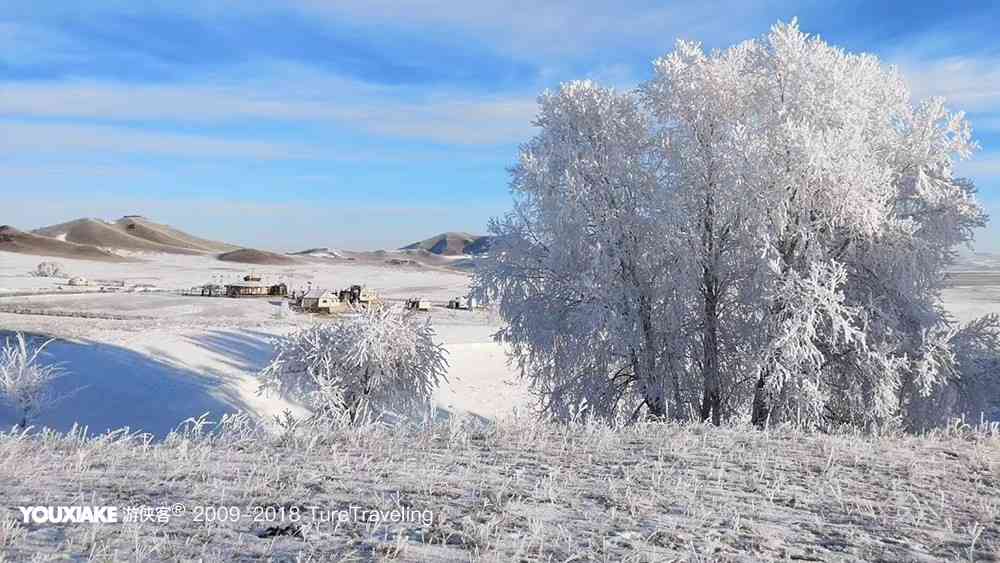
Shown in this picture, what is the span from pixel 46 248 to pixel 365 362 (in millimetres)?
112281

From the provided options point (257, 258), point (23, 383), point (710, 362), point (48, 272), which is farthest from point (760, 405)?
point (257, 258)

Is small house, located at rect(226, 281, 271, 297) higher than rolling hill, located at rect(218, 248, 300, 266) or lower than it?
lower

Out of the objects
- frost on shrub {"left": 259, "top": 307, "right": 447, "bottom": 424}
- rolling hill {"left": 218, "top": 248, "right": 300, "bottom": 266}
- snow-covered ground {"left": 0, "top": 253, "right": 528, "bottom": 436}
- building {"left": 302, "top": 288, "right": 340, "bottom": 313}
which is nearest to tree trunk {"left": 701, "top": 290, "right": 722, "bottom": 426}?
snow-covered ground {"left": 0, "top": 253, "right": 528, "bottom": 436}

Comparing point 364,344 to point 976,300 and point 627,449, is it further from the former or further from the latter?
point 976,300

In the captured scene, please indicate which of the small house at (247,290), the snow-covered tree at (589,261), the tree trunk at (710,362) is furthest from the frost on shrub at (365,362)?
the small house at (247,290)

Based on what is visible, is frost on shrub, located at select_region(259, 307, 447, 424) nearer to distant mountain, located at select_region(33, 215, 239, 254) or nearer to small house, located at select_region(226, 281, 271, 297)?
small house, located at select_region(226, 281, 271, 297)

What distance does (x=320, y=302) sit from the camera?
1911 inches

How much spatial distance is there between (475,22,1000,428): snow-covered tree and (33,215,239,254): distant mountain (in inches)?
4826

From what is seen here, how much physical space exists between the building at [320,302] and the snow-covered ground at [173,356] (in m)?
2.62

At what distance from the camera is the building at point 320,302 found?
159ft

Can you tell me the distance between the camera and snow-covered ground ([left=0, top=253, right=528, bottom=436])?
875 inches

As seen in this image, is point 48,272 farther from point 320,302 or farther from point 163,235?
point 163,235

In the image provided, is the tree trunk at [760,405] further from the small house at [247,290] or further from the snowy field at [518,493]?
the small house at [247,290]

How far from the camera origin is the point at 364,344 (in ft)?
62.0
